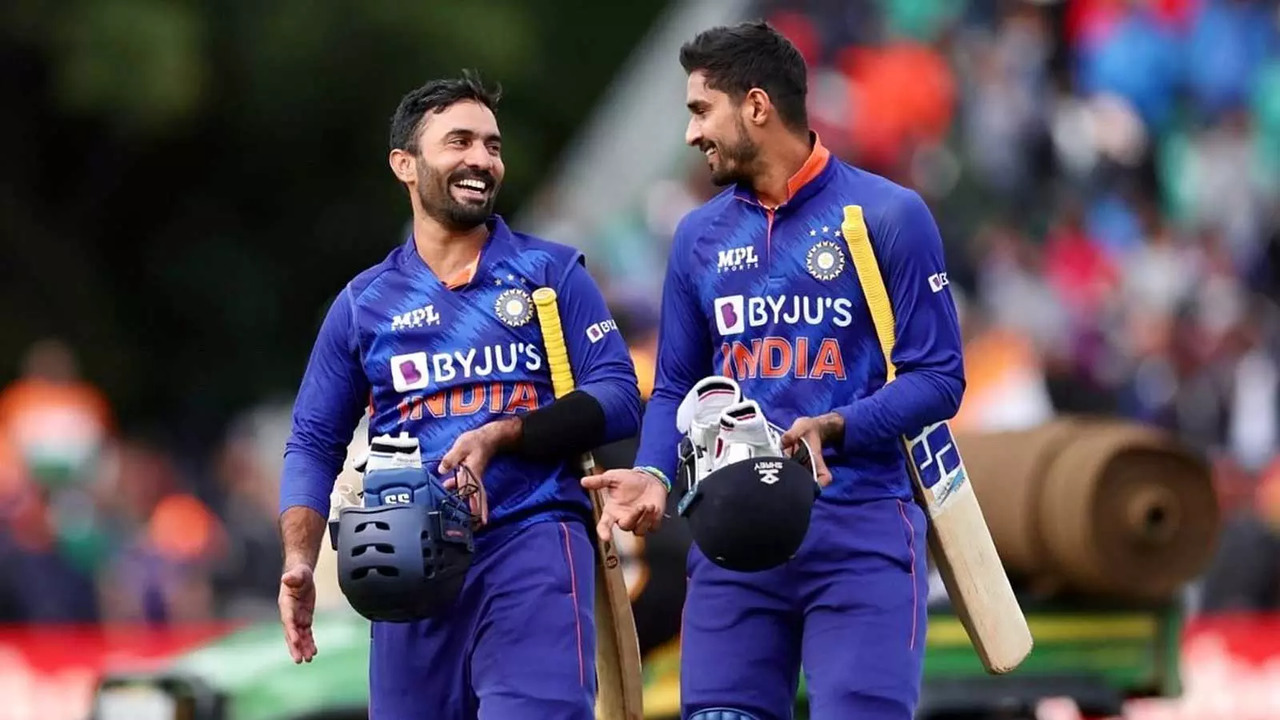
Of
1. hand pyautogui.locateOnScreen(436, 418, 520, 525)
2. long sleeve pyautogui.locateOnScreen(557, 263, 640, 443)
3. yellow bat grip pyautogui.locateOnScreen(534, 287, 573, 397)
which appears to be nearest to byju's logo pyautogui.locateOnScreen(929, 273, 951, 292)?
long sleeve pyautogui.locateOnScreen(557, 263, 640, 443)

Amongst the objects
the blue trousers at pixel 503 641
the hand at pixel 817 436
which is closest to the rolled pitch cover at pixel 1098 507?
the hand at pixel 817 436

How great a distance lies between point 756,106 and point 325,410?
1499 millimetres

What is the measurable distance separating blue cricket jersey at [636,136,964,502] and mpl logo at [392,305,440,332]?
671 mm

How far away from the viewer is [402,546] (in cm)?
691

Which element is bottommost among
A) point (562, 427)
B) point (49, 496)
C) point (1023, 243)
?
point (562, 427)

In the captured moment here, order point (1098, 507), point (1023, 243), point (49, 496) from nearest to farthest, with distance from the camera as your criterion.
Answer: point (1098, 507)
point (49, 496)
point (1023, 243)

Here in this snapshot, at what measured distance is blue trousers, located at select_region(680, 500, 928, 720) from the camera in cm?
712

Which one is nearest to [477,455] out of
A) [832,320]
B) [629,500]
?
[629,500]

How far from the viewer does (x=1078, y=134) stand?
2017 centimetres

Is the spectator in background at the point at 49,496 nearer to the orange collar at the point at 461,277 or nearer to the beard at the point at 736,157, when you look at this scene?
the orange collar at the point at 461,277

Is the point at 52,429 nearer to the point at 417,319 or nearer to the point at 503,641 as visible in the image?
the point at 417,319

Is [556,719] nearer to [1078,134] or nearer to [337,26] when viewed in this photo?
[1078,134]

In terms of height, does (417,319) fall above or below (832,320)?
above

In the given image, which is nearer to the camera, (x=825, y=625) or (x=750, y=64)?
(x=825, y=625)
